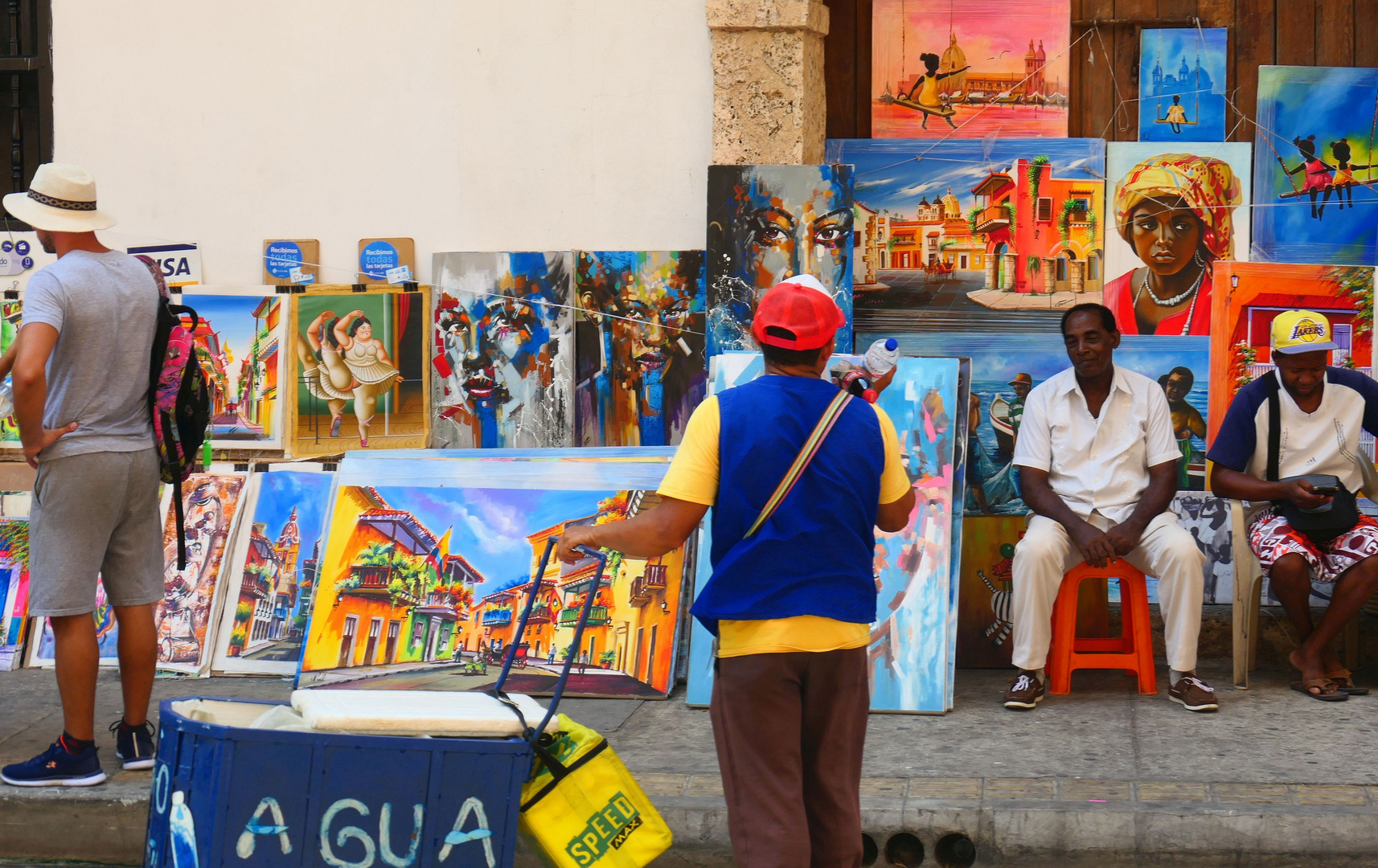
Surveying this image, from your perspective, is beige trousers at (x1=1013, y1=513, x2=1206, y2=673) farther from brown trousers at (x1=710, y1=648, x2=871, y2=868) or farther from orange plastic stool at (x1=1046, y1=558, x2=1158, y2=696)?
brown trousers at (x1=710, y1=648, x2=871, y2=868)

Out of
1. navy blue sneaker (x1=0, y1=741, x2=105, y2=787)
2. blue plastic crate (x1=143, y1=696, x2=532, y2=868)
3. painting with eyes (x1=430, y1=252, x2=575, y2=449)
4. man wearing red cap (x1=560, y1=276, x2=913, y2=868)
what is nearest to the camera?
blue plastic crate (x1=143, y1=696, x2=532, y2=868)

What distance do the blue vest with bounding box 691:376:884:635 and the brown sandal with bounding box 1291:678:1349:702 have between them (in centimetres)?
292

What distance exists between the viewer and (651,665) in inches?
199

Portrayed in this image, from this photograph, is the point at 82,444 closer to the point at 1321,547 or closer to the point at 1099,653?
the point at 1099,653

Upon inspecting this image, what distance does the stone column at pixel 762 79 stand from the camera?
557 centimetres

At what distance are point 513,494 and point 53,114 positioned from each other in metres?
3.05

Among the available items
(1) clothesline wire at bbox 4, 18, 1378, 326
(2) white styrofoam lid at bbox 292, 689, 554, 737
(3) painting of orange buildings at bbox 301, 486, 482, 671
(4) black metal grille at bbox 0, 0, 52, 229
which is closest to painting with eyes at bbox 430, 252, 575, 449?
(1) clothesline wire at bbox 4, 18, 1378, 326

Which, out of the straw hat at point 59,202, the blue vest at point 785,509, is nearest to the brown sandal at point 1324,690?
the blue vest at point 785,509

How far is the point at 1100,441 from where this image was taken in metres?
5.06

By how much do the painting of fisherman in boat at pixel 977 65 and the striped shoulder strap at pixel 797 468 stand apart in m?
3.45

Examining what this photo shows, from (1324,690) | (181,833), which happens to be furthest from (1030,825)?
(181,833)

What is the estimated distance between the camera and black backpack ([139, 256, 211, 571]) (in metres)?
4.20

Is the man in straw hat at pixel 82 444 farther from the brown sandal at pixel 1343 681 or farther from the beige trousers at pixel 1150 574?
the brown sandal at pixel 1343 681

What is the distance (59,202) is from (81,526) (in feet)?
3.28
